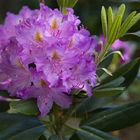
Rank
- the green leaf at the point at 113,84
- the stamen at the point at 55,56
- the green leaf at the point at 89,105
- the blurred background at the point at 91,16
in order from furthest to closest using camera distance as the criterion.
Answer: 1. the blurred background at the point at 91,16
2. the green leaf at the point at 89,105
3. the green leaf at the point at 113,84
4. the stamen at the point at 55,56

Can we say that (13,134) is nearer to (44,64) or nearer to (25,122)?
(25,122)

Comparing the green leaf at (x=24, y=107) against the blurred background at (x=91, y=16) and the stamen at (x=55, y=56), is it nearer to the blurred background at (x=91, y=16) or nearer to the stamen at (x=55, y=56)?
the stamen at (x=55, y=56)

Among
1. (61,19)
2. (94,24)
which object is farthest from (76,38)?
(94,24)

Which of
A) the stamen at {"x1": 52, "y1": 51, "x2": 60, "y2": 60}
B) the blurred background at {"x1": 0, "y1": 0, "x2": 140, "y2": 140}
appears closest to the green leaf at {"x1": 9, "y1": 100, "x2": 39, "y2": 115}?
the stamen at {"x1": 52, "y1": 51, "x2": 60, "y2": 60}

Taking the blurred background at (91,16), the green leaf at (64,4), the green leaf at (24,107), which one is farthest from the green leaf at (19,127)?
the blurred background at (91,16)

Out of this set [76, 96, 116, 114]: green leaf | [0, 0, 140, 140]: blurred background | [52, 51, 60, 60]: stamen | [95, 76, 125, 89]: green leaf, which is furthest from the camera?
[0, 0, 140, 140]: blurred background

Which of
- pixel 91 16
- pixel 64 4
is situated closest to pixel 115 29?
pixel 64 4

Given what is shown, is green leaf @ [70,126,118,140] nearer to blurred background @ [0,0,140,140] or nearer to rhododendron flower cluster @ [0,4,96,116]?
rhododendron flower cluster @ [0,4,96,116]
